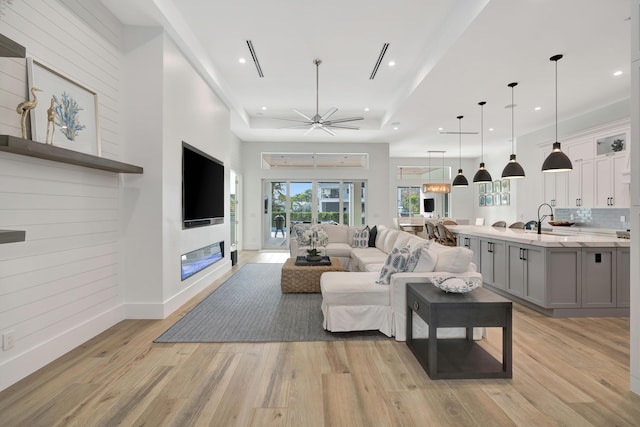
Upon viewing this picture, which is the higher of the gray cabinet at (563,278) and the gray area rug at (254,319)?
the gray cabinet at (563,278)

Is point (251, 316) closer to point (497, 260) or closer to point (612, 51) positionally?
point (497, 260)

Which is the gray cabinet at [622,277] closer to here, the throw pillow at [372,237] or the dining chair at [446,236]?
the dining chair at [446,236]

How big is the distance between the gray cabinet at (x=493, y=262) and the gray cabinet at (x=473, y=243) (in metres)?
0.10

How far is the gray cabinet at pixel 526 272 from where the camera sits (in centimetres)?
368

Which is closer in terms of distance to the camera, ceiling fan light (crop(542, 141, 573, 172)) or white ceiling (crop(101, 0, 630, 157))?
white ceiling (crop(101, 0, 630, 157))

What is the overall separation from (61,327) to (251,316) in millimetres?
1691

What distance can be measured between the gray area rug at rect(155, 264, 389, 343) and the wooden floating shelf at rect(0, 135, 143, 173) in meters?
1.68

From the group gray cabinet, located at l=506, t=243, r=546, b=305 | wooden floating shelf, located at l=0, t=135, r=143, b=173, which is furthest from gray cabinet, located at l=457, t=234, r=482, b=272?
wooden floating shelf, located at l=0, t=135, r=143, b=173

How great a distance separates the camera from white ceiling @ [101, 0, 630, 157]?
11.0 ft

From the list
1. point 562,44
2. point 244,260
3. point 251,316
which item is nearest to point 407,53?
point 562,44

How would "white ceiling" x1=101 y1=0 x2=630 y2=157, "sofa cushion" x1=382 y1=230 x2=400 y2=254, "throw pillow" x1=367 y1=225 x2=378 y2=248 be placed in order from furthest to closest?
1. "throw pillow" x1=367 y1=225 x2=378 y2=248
2. "sofa cushion" x1=382 y1=230 x2=400 y2=254
3. "white ceiling" x1=101 y1=0 x2=630 y2=157

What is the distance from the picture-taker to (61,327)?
2.68m

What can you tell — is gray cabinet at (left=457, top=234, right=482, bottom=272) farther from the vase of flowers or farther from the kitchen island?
the vase of flowers

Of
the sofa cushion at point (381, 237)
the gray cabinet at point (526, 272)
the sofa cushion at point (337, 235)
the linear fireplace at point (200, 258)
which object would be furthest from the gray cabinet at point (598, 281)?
the linear fireplace at point (200, 258)
